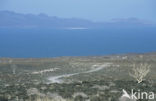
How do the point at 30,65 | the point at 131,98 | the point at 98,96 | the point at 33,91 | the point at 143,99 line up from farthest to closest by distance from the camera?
1. the point at 30,65
2. the point at 33,91
3. the point at 98,96
4. the point at 143,99
5. the point at 131,98

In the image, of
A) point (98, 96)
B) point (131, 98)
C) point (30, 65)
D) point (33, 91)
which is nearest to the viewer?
point (131, 98)

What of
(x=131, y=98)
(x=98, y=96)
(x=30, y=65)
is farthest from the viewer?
(x=30, y=65)

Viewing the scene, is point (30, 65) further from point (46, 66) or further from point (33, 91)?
point (33, 91)

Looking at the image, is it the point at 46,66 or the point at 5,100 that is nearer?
the point at 5,100

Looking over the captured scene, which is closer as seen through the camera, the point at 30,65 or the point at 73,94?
the point at 73,94

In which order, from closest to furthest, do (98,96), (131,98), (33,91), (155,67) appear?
(131,98) → (98,96) → (33,91) → (155,67)

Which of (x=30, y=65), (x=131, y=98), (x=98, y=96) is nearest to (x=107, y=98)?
(x=98, y=96)

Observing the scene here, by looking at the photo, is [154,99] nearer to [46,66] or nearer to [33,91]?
[33,91]

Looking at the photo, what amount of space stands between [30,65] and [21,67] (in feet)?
13.2

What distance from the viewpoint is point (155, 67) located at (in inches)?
2822

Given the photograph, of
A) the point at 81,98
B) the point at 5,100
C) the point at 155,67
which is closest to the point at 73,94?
the point at 81,98

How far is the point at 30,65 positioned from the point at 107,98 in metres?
62.8

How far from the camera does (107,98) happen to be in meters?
15.6

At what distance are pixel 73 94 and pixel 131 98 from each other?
353cm
